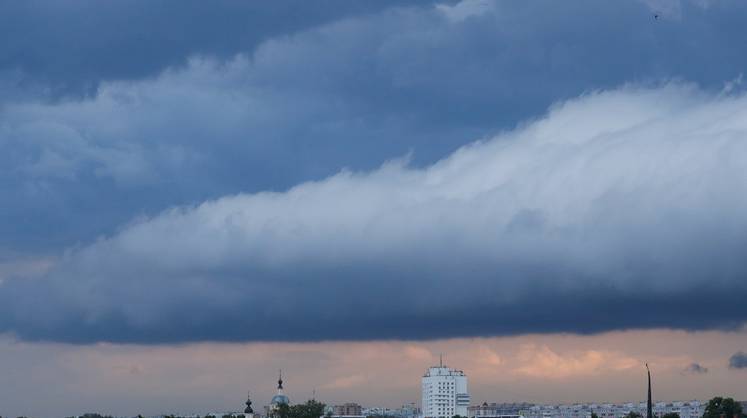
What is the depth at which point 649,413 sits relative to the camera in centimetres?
7319

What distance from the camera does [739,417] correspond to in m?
183

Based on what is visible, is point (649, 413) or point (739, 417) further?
point (739, 417)

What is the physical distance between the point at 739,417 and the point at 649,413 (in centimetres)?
11710
